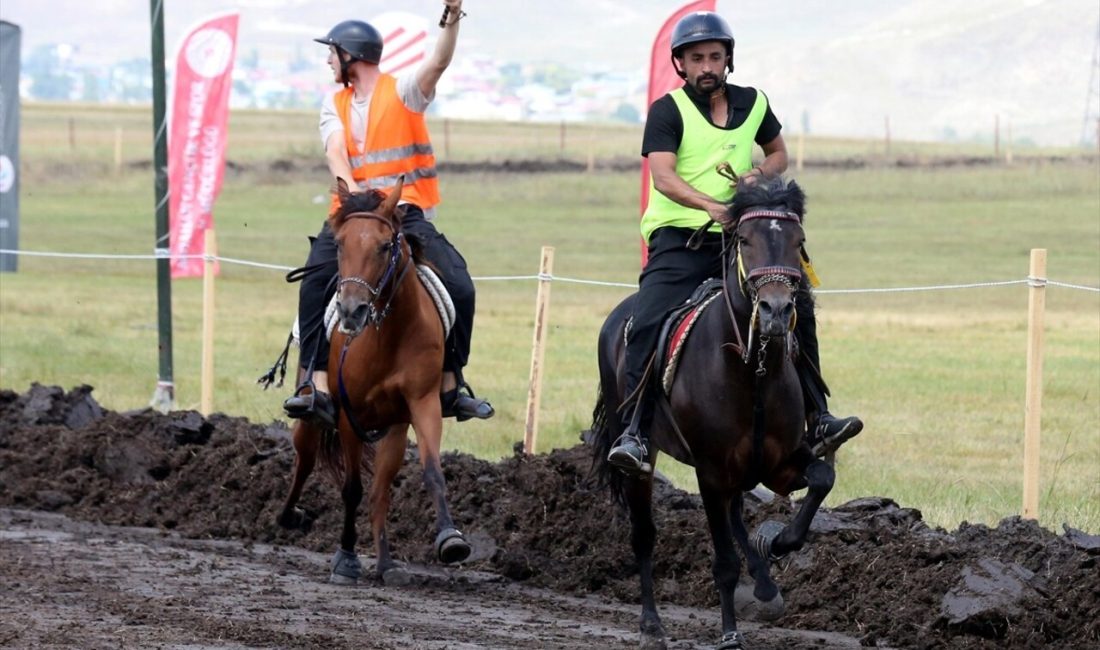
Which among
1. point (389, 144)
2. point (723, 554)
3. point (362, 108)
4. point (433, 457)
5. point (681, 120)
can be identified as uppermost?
point (362, 108)

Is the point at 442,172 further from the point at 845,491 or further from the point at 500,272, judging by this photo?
the point at 845,491

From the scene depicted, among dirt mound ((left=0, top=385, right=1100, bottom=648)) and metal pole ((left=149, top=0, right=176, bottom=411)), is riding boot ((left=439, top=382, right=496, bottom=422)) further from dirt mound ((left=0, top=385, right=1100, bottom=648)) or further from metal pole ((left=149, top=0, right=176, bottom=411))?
metal pole ((left=149, top=0, right=176, bottom=411))

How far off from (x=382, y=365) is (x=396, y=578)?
1227 mm

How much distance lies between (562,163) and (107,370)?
40747mm

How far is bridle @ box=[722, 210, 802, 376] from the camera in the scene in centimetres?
737

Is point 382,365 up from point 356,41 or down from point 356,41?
down

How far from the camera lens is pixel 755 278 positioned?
744cm

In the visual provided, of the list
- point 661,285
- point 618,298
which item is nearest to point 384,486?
point 661,285

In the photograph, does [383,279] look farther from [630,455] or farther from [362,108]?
[630,455]

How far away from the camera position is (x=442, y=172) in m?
58.1

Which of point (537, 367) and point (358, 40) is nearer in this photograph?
point (358, 40)

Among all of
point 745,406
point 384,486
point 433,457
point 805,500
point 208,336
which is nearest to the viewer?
point 745,406

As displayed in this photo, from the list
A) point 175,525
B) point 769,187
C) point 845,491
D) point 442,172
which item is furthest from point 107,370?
point 442,172

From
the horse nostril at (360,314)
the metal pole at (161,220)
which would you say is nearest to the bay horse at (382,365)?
the horse nostril at (360,314)
